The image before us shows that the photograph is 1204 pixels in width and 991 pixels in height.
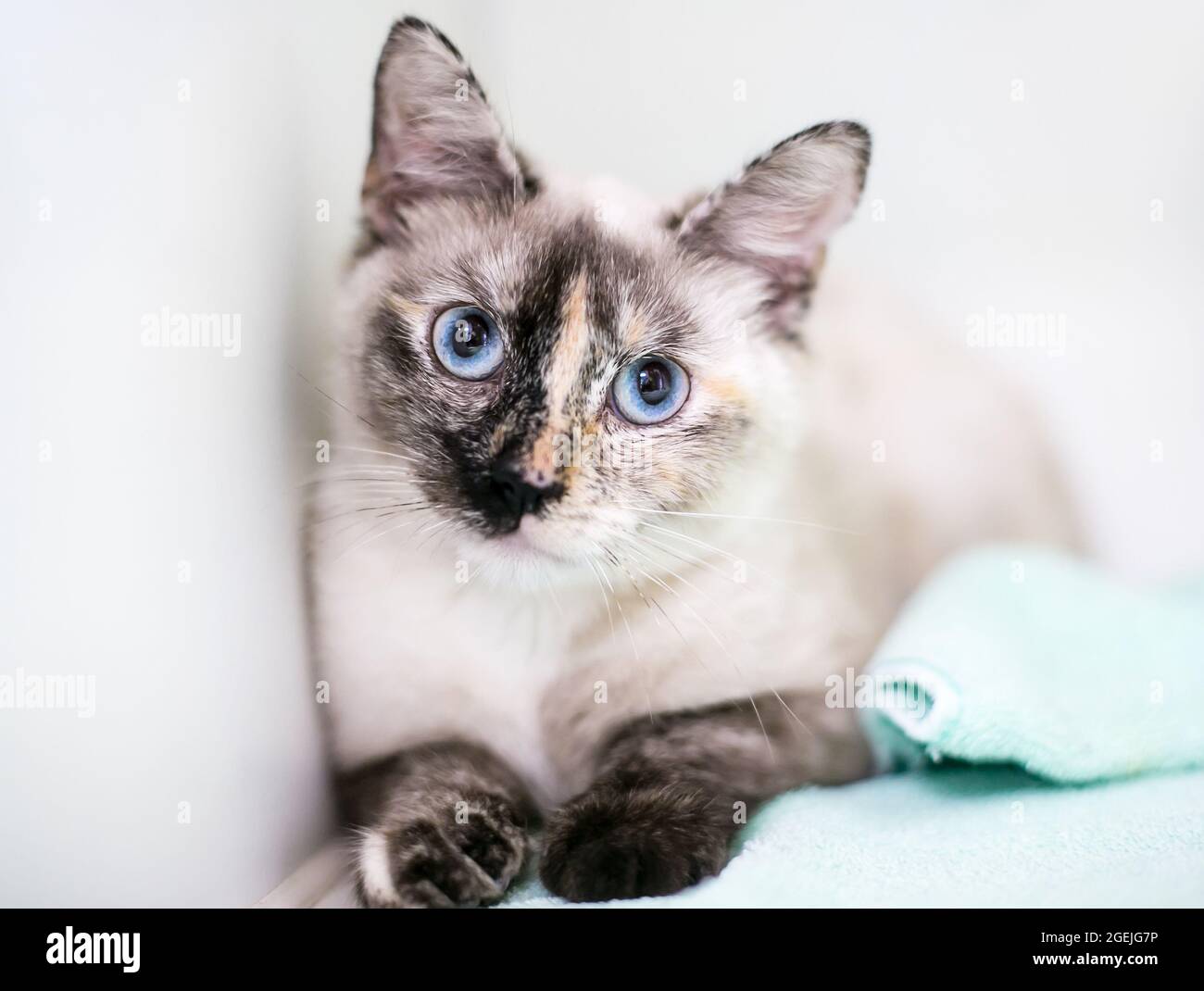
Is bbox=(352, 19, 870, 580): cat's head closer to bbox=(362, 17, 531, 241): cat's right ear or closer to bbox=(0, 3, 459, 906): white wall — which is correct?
bbox=(362, 17, 531, 241): cat's right ear

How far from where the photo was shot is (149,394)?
1.03 meters

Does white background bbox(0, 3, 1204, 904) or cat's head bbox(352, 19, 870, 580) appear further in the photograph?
cat's head bbox(352, 19, 870, 580)

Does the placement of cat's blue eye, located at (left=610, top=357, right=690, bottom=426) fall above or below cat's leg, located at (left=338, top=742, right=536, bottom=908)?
above

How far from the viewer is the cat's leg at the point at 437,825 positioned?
105cm

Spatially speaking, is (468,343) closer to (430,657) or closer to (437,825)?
(430,657)

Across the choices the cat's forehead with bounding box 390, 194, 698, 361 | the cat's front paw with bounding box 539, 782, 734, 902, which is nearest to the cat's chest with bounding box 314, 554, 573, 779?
the cat's front paw with bounding box 539, 782, 734, 902

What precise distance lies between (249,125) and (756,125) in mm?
930

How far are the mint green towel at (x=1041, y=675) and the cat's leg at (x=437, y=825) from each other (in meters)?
0.49

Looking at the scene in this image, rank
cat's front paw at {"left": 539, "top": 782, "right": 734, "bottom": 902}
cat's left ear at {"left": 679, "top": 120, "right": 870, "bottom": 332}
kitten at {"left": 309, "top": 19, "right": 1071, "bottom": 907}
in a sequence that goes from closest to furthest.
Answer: cat's front paw at {"left": 539, "top": 782, "right": 734, "bottom": 902}
kitten at {"left": 309, "top": 19, "right": 1071, "bottom": 907}
cat's left ear at {"left": 679, "top": 120, "right": 870, "bottom": 332}

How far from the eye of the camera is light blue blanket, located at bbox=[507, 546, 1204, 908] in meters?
1.05

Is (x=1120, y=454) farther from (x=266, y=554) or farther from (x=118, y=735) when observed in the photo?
(x=118, y=735)

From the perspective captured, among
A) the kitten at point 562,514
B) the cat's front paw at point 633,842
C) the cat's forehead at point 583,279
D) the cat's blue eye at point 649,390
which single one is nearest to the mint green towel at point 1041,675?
the kitten at point 562,514

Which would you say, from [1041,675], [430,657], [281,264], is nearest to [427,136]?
[281,264]

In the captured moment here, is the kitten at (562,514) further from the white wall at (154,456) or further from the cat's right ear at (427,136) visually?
the white wall at (154,456)
